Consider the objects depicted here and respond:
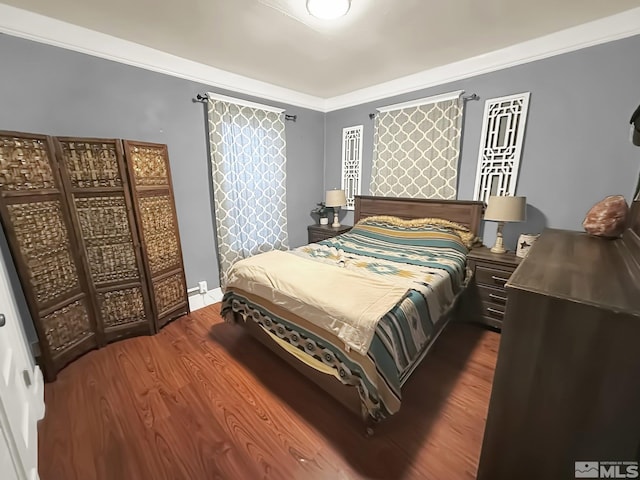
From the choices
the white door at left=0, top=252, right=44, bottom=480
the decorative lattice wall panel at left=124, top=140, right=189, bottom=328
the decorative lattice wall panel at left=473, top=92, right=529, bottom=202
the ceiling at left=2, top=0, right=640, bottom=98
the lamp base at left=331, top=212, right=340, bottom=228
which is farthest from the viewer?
the lamp base at left=331, top=212, right=340, bottom=228

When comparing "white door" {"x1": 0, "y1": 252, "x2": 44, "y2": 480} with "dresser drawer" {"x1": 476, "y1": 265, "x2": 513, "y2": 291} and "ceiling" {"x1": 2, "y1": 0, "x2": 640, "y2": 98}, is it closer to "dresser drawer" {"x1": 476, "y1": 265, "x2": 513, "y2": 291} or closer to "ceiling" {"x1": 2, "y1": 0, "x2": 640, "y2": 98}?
"ceiling" {"x1": 2, "y1": 0, "x2": 640, "y2": 98}

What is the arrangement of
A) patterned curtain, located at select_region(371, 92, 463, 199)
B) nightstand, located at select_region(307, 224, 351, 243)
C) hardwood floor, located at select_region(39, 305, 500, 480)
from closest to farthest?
hardwood floor, located at select_region(39, 305, 500, 480), patterned curtain, located at select_region(371, 92, 463, 199), nightstand, located at select_region(307, 224, 351, 243)

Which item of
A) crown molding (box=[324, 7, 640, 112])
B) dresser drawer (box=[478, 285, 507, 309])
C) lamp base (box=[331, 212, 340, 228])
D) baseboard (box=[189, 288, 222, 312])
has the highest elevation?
crown molding (box=[324, 7, 640, 112])

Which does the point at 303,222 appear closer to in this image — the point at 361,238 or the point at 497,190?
the point at 361,238

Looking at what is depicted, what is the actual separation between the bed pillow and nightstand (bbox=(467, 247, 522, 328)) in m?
0.26

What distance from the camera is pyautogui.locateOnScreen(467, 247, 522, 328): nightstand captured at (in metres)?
2.30

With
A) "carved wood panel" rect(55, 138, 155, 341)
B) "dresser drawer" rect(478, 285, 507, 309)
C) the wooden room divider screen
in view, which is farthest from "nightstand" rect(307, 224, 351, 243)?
"carved wood panel" rect(55, 138, 155, 341)

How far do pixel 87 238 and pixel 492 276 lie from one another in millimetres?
3406

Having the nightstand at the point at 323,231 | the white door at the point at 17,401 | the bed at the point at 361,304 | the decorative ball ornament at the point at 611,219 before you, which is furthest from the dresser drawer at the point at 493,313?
the white door at the point at 17,401

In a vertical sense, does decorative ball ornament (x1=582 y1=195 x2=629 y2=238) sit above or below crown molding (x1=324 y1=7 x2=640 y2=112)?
below

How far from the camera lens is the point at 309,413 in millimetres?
1614

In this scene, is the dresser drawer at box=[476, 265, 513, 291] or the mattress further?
the dresser drawer at box=[476, 265, 513, 291]

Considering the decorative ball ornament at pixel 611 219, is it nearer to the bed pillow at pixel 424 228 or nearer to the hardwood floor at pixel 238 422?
the bed pillow at pixel 424 228

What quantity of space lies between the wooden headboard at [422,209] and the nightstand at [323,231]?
24 cm
